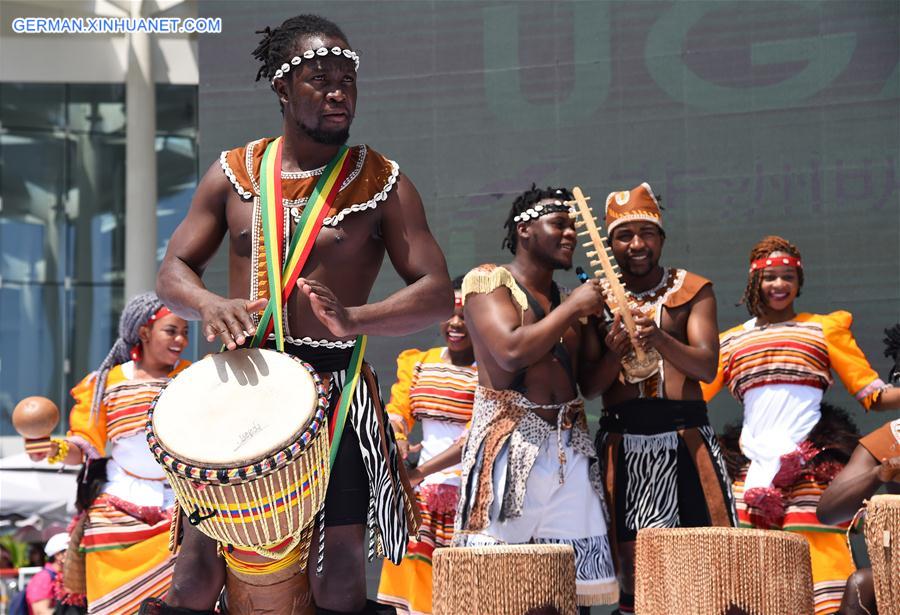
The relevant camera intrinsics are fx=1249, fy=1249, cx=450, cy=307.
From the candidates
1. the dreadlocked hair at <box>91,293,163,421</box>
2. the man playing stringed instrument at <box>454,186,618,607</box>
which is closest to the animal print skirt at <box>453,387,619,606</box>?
the man playing stringed instrument at <box>454,186,618,607</box>

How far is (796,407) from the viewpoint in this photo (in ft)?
20.3

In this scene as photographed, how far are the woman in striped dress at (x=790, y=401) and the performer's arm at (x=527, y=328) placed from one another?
1782 millimetres

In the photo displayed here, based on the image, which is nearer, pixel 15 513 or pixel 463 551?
pixel 463 551

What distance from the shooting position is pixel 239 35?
333 inches

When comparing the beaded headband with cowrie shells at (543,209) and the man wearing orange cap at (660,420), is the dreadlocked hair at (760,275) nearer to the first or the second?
the man wearing orange cap at (660,420)

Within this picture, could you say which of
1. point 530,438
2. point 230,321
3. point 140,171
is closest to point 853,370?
point 530,438

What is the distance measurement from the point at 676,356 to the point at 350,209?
1875 millimetres

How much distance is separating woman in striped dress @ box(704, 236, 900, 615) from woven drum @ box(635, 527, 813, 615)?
86.5 inches

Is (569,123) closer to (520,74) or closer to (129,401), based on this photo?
(520,74)

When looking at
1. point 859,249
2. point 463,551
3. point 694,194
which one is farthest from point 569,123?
point 463,551

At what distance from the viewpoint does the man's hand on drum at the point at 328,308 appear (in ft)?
10.6

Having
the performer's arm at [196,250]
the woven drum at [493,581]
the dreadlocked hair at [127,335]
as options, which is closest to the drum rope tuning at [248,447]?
the performer's arm at [196,250]

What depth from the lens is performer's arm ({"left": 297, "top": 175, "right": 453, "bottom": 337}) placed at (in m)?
3.46

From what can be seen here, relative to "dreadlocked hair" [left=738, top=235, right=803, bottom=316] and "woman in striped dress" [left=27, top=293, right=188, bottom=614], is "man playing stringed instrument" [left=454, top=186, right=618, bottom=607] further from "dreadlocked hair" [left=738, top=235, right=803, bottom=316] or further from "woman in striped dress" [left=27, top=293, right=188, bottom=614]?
"woman in striped dress" [left=27, top=293, right=188, bottom=614]
